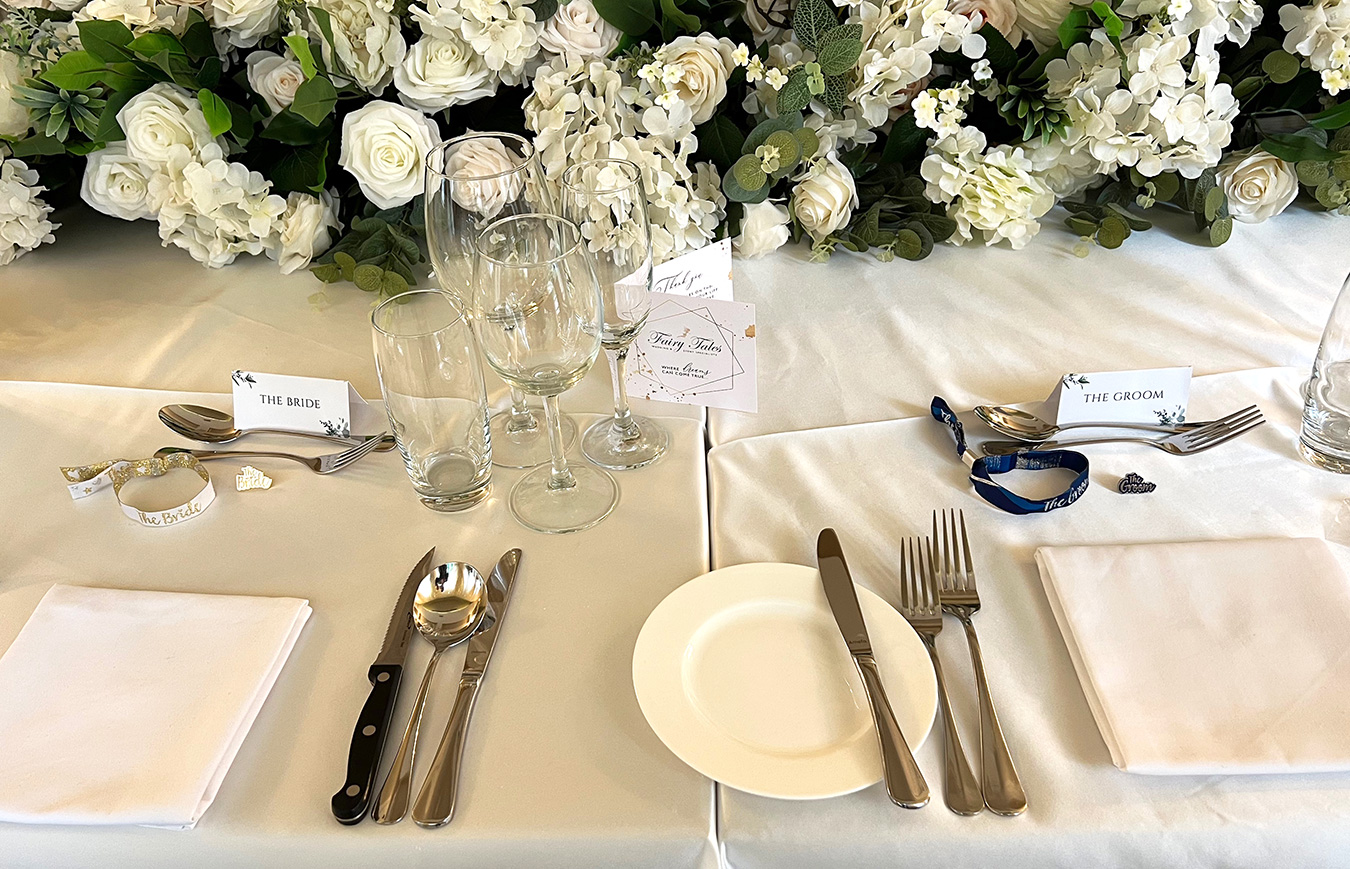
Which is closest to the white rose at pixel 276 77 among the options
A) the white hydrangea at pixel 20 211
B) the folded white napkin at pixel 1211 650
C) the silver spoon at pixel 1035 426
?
the white hydrangea at pixel 20 211

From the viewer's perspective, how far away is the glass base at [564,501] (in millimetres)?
980

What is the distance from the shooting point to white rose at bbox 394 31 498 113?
1.26m

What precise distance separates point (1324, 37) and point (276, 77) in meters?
1.32

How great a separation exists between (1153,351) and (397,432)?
87cm

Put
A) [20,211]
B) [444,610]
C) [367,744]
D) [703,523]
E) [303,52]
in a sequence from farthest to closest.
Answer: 1. [20,211]
2. [303,52]
3. [703,523]
4. [444,610]
5. [367,744]

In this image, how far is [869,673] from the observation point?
2.49 feet

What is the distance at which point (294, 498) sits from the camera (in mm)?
1035

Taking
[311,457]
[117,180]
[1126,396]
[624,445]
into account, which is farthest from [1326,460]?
[117,180]

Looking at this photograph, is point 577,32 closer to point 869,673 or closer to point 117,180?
point 117,180

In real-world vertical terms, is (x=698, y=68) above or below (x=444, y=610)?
above

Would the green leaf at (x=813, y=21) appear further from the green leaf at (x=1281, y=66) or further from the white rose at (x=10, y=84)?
the white rose at (x=10, y=84)

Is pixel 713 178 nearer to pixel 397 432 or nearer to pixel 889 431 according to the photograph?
pixel 889 431

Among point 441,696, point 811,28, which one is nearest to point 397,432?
point 441,696

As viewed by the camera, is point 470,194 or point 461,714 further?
point 470,194
